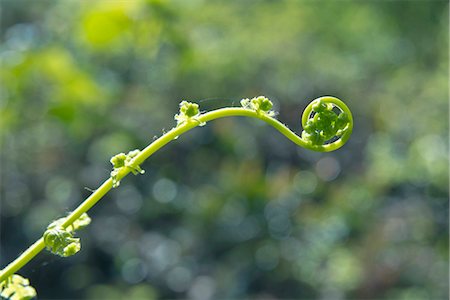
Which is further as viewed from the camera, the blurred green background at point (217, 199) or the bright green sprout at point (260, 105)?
the blurred green background at point (217, 199)

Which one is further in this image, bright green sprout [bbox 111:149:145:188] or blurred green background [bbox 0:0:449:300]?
blurred green background [bbox 0:0:449:300]

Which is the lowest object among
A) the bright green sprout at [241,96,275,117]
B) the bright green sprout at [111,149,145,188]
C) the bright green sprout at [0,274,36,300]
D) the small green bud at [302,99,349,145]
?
the bright green sprout at [0,274,36,300]

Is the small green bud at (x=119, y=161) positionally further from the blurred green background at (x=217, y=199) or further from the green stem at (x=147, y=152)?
the blurred green background at (x=217, y=199)

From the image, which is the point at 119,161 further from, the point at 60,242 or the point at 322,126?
the point at 322,126

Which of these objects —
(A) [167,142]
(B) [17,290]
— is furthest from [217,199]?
(A) [167,142]

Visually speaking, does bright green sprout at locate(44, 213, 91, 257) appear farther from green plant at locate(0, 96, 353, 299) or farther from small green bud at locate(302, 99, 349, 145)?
small green bud at locate(302, 99, 349, 145)

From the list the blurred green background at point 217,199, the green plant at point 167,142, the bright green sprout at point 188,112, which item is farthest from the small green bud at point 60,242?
the blurred green background at point 217,199

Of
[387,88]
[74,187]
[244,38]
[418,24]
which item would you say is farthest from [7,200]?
[418,24]

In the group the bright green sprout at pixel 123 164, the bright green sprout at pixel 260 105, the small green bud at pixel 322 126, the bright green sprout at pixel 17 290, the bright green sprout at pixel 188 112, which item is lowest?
the bright green sprout at pixel 17 290

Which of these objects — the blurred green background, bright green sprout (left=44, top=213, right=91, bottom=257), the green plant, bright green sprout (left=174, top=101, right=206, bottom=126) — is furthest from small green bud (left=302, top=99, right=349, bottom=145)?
the blurred green background
